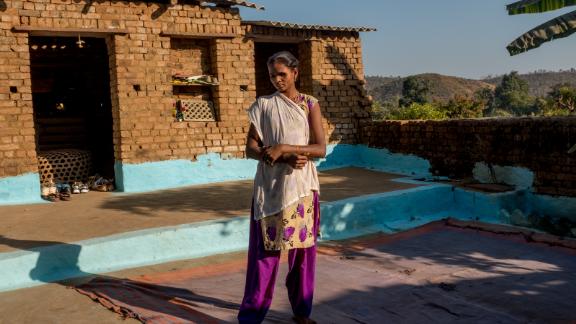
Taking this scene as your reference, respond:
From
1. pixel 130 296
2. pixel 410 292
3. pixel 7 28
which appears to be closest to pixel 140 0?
pixel 7 28

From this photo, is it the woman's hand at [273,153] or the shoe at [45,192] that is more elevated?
the woman's hand at [273,153]

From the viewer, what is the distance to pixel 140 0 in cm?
920

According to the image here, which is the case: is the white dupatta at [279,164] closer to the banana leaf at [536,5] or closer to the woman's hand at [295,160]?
the woman's hand at [295,160]

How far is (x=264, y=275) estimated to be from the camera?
3.19 m

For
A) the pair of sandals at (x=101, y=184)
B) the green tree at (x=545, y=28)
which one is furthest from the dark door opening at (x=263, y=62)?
the green tree at (x=545, y=28)

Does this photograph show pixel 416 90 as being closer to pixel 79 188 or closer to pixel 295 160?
pixel 79 188

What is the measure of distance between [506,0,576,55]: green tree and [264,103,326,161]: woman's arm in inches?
144

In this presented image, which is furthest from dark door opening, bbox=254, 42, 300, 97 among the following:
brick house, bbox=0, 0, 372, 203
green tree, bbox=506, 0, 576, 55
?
green tree, bbox=506, 0, 576, 55

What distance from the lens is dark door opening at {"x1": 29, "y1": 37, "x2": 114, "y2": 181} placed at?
11391 mm

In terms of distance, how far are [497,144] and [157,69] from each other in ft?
19.6

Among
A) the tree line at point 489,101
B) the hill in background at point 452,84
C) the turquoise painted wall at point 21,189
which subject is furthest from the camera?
the hill in background at point 452,84

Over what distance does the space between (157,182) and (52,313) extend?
555 centimetres

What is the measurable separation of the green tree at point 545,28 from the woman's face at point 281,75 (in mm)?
3777

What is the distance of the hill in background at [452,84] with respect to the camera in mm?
53463
